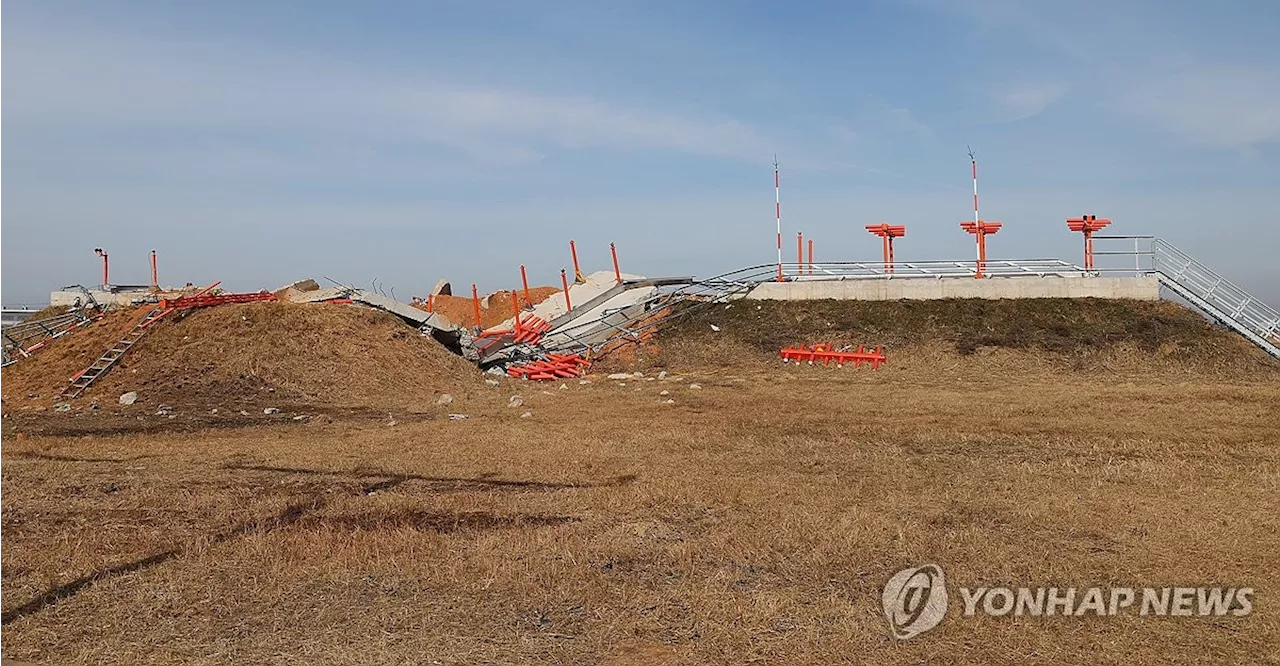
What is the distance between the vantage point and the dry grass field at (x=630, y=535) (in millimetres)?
6980

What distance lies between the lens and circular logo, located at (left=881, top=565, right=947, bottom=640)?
7168mm

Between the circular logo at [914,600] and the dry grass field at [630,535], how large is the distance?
0.10 m

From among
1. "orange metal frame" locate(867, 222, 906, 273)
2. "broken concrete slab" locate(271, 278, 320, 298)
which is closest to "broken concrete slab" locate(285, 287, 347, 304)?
"broken concrete slab" locate(271, 278, 320, 298)

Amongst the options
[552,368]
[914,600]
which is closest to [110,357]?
[552,368]

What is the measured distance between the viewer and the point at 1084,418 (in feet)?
58.3

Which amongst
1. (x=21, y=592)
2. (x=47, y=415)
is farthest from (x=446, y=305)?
(x=21, y=592)

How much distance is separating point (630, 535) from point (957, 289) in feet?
86.7

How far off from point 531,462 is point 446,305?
31426 millimetres

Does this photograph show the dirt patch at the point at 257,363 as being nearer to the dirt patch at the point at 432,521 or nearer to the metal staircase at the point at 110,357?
the metal staircase at the point at 110,357

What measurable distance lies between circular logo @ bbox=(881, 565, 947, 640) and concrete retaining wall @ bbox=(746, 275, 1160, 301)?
26.5 metres

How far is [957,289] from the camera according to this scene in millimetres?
33500

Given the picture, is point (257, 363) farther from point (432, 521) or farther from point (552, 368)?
point (432, 521)

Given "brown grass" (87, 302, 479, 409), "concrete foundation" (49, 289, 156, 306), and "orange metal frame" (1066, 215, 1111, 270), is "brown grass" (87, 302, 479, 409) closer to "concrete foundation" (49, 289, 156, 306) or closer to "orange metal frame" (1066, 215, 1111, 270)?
"concrete foundation" (49, 289, 156, 306)

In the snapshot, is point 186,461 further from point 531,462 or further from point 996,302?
point 996,302
